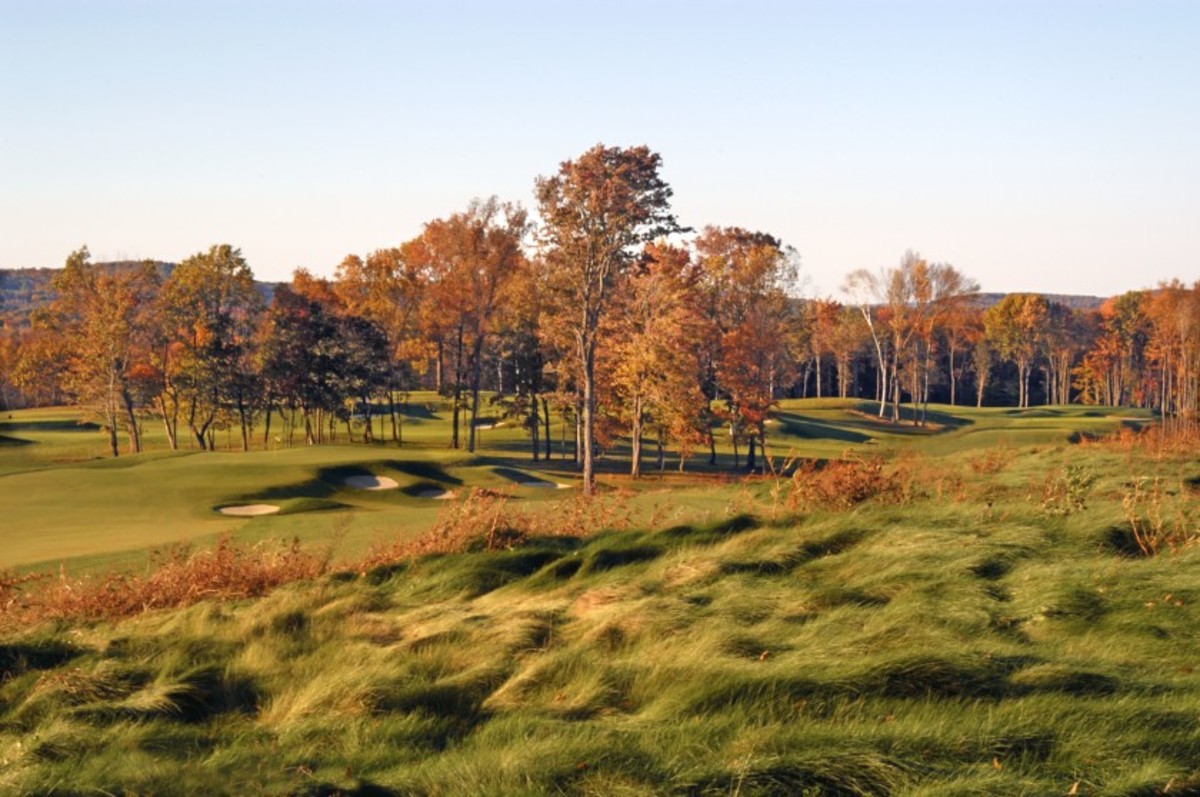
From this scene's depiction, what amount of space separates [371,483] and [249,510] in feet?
29.3

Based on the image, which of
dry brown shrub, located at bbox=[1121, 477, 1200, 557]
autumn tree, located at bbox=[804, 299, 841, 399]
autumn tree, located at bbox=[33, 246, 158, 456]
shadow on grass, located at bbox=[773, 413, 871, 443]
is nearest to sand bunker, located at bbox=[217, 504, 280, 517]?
dry brown shrub, located at bbox=[1121, 477, 1200, 557]

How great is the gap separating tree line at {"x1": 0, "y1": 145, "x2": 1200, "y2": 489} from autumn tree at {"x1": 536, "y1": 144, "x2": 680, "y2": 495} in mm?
65

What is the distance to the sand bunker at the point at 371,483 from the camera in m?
39.4

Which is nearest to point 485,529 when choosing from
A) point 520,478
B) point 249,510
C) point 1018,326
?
point 249,510

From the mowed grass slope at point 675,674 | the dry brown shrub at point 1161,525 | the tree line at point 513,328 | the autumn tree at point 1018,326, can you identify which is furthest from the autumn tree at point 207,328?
the autumn tree at point 1018,326

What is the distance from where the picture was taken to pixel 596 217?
43.7 m

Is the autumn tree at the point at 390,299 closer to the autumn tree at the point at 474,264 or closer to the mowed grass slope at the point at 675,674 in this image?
the autumn tree at the point at 474,264

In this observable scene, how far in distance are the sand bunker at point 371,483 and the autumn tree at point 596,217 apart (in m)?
7.90

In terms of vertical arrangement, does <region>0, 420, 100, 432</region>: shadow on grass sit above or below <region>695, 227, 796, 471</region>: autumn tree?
below

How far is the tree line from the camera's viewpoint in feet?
149

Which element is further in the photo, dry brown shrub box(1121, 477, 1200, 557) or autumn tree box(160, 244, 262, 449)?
autumn tree box(160, 244, 262, 449)

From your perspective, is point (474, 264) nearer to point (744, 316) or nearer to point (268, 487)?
point (744, 316)

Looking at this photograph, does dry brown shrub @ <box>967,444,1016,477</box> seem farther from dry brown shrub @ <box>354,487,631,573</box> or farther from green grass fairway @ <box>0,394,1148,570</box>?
dry brown shrub @ <box>354,487,631,573</box>

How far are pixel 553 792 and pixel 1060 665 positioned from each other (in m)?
3.80
